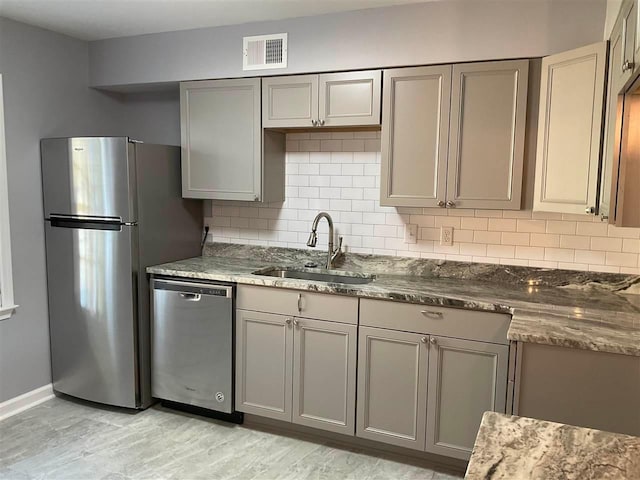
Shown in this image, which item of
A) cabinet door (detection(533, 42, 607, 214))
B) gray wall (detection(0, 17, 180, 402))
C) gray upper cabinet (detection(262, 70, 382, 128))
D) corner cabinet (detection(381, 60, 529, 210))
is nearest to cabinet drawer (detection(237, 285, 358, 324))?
corner cabinet (detection(381, 60, 529, 210))

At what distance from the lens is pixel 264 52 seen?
315 cm

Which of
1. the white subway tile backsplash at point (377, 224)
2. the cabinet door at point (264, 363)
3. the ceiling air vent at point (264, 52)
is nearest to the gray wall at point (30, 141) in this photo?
the white subway tile backsplash at point (377, 224)

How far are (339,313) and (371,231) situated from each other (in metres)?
0.70

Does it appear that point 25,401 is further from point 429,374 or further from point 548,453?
point 548,453

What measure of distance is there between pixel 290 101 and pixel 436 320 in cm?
154

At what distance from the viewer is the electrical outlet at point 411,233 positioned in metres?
3.22

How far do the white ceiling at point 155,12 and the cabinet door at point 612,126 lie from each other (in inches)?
41.0

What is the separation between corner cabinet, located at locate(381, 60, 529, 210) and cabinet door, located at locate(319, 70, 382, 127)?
0.07 metres

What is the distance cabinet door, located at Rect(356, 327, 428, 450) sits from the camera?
106 inches

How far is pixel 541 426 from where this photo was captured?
1.22 metres

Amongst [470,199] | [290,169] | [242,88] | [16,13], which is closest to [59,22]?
[16,13]

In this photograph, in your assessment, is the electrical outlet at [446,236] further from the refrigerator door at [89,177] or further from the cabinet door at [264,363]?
the refrigerator door at [89,177]

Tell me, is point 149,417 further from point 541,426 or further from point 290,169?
A: point 541,426

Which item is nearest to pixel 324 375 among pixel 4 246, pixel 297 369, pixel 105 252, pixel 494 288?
pixel 297 369
